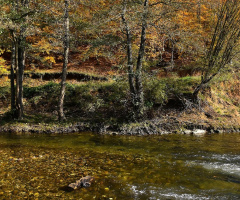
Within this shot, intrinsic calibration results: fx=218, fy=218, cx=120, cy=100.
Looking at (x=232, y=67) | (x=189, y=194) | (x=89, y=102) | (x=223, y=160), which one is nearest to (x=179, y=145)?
(x=223, y=160)

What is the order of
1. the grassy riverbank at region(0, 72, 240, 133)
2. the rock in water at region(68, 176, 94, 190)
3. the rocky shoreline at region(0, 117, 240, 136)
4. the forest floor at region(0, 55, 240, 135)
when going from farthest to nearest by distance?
1. the grassy riverbank at region(0, 72, 240, 133)
2. the forest floor at region(0, 55, 240, 135)
3. the rocky shoreline at region(0, 117, 240, 136)
4. the rock in water at region(68, 176, 94, 190)

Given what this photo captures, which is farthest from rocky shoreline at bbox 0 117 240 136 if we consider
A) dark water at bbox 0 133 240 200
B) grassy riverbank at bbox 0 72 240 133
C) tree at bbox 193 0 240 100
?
tree at bbox 193 0 240 100

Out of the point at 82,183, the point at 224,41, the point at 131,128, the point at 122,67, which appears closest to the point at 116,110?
the point at 131,128

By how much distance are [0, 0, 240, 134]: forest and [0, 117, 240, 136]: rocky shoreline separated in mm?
55

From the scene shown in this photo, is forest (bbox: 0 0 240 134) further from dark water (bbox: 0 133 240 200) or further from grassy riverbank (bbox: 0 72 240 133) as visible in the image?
dark water (bbox: 0 133 240 200)

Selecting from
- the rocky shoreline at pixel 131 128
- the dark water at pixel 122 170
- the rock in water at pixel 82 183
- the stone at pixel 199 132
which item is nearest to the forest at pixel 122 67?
the rocky shoreline at pixel 131 128

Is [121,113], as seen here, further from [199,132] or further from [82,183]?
[82,183]

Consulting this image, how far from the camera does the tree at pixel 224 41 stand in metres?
13.4

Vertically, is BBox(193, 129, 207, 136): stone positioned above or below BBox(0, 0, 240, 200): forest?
below

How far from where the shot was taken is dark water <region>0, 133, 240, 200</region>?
429cm

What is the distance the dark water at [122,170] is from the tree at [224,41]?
20.3 ft

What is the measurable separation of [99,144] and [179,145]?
3267 mm

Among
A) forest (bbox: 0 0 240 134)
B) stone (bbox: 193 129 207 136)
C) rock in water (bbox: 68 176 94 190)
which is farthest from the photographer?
stone (bbox: 193 129 207 136)

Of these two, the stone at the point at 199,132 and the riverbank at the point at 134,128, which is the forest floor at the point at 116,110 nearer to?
the riverbank at the point at 134,128
